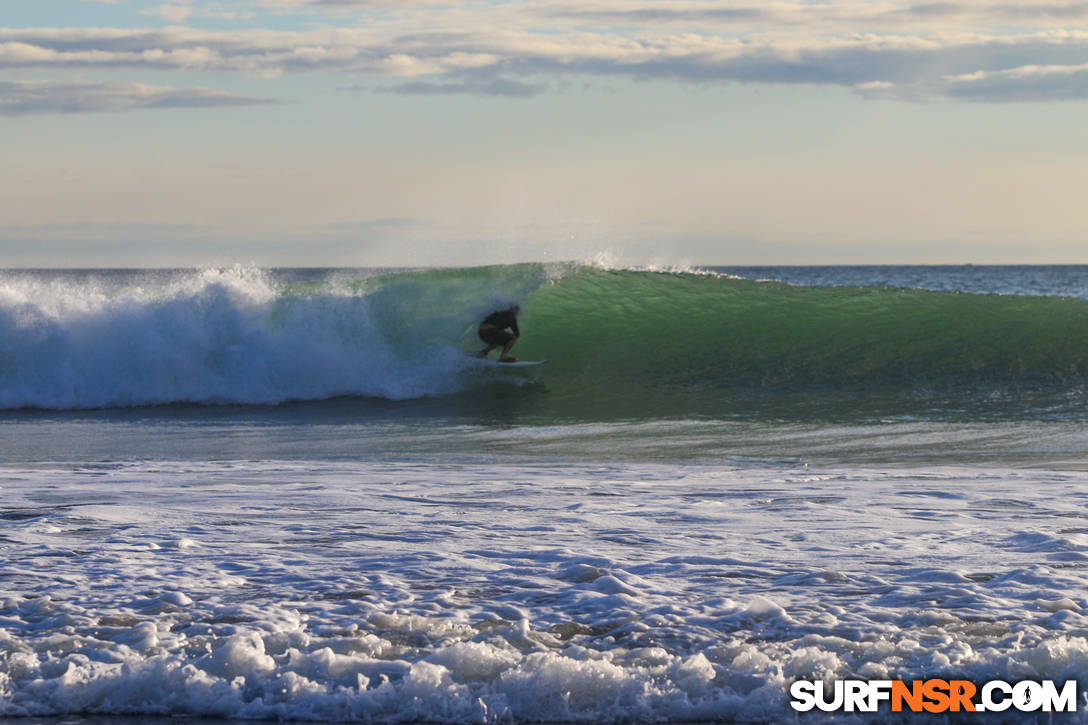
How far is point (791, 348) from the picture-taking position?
13648mm

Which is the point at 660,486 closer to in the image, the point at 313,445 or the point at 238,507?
the point at 238,507

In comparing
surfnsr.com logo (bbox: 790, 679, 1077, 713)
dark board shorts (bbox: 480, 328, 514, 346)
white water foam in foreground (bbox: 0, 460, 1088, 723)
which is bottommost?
surfnsr.com logo (bbox: 790, 679, 1077, 713)

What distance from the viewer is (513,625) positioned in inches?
149

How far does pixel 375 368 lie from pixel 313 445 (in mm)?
3912

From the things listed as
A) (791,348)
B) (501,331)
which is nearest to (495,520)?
(501,331)

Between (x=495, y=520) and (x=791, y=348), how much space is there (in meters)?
8.92

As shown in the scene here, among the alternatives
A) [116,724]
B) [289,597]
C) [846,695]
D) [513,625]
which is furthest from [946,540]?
[116,724]

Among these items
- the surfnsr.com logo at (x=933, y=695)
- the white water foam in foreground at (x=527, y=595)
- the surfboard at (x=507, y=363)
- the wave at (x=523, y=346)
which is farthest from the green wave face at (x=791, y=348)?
the surfnsr.com logo at (x=933, y=695)

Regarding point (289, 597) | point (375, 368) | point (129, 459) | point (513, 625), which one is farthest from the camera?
point (375, 368)

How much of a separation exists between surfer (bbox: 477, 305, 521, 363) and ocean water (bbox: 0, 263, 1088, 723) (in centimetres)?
27

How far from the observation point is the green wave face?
10984 millimetres

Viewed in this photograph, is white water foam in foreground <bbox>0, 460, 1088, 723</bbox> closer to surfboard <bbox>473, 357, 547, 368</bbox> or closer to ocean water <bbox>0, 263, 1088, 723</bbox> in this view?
ocean water <bbox>0, 263, 1088, 723</bbox>

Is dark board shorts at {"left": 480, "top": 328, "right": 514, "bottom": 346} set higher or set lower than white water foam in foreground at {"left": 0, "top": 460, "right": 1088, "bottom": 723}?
higher

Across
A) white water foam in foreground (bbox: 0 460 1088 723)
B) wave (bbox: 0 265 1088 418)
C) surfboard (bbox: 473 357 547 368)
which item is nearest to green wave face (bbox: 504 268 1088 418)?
wave (bbox: 0 265 1088 418)
